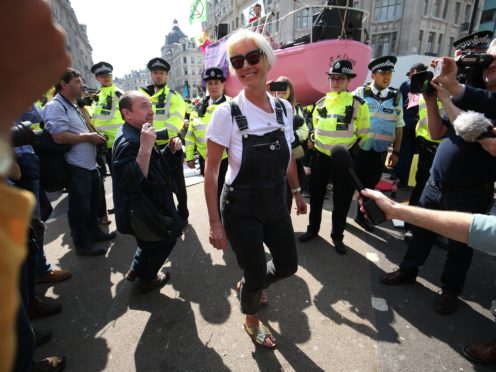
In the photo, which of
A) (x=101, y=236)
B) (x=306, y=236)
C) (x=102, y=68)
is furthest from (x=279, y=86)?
(x=101, y=236)

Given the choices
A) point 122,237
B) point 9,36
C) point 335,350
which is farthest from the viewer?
point 122,237

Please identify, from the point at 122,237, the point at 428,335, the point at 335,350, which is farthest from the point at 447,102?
the point at 122,237

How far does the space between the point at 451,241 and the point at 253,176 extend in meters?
1.98

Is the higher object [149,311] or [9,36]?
[9,36]

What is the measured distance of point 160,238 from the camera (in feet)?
8.30

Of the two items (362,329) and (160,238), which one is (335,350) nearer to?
(362,329)

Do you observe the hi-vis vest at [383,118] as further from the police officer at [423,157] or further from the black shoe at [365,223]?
the black shoe at [365,223]

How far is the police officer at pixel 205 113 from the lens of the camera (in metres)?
3.83

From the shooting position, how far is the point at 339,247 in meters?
3.56

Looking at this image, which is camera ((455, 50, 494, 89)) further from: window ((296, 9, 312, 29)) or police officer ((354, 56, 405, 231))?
window ((296, 9, 312, 29))

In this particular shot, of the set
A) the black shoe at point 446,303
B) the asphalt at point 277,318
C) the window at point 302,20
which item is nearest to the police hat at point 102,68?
the asphalt at point 277,318

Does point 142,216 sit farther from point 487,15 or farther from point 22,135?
point 487,15

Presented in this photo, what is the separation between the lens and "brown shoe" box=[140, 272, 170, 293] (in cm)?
283

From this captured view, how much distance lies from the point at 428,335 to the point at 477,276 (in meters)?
1.28
